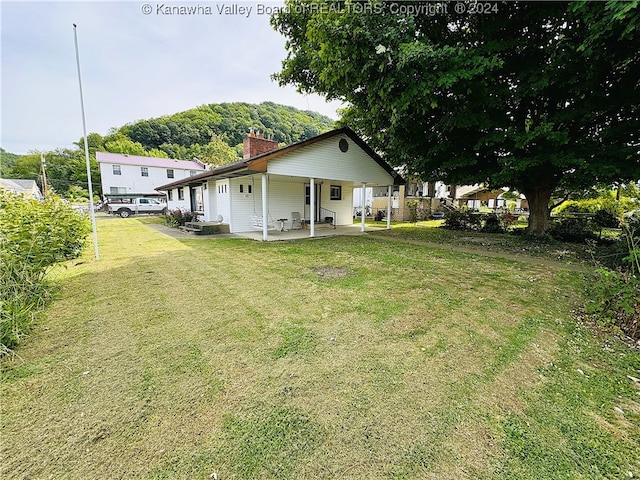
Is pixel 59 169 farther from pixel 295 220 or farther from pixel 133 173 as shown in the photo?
pixel 295 220

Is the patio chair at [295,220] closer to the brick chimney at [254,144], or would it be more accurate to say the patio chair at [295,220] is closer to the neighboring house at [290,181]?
the neighboring house at [290,181]

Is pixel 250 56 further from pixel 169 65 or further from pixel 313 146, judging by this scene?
pixel 313 146

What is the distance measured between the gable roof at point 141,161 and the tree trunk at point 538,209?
41.0m

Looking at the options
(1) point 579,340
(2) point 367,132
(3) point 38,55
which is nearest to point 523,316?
(1) point 579,340

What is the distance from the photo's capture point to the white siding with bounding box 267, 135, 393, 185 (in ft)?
34.6

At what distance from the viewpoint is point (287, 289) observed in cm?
514

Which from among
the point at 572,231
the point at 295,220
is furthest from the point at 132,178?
the point at 572,231

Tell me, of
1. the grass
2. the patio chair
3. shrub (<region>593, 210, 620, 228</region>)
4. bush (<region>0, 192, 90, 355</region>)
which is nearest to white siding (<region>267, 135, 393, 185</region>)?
the patio chair

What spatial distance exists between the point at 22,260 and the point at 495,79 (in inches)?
509

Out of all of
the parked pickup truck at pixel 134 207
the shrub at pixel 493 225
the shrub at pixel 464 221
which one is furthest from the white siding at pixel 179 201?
the shrub at pixel 493 225

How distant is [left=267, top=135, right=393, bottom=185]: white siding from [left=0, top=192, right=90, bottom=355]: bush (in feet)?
21.0

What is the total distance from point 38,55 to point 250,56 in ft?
21.3

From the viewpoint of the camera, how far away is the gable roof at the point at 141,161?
112 ft

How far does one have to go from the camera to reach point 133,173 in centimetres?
3597
